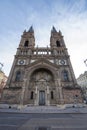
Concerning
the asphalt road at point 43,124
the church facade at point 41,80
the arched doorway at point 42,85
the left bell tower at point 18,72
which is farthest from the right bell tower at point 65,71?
the asphalt road at point 43,124

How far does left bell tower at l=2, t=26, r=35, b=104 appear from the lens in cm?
1911

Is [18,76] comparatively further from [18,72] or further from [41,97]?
[41,97]

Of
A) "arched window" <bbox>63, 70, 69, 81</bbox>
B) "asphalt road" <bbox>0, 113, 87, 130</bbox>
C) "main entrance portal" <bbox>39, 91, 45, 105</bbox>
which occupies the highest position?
"arched window" <bbox>63, 70, 69, 81</bbox>

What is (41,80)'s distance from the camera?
73.6ft

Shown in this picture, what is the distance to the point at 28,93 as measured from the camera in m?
20.6

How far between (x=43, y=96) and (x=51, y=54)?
11.5 m

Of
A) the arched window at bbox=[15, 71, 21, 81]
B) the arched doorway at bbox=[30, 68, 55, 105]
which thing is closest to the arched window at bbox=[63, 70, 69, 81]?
the arched doorway at bbox=[30, 68, 55, 105]

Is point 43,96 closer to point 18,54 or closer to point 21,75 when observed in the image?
point 21,75

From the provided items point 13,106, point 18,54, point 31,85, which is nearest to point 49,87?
point 31,85

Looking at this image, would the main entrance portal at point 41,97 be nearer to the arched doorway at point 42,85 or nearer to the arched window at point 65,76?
the arched doorway at point 42,85

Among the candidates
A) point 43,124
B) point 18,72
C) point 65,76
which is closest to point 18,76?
point 18,72

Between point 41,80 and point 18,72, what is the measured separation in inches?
227

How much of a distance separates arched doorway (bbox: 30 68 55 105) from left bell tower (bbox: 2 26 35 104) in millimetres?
2846

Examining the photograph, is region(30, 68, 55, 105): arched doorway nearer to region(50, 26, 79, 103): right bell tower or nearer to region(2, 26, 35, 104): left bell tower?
region(50, 26, 79, 103): right bell tower
